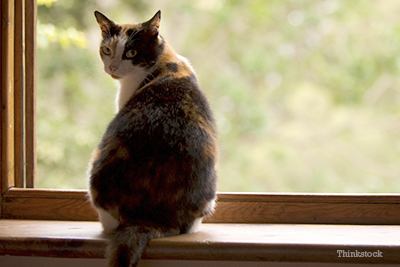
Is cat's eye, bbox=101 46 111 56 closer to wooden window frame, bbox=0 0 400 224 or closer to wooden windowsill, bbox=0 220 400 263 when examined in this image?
wooden window frame, bbox=0 0 400 224

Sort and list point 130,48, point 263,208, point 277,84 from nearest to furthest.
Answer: point 130,48, point 263,208, point 277,84

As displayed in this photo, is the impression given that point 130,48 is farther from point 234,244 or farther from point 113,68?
point 234,244

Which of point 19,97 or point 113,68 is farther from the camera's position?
point 19,97

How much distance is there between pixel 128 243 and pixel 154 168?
187 mm

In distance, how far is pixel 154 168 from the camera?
931 millimetres

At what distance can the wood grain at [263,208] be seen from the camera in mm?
1216

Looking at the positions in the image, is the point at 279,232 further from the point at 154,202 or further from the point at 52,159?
the point at 52,159

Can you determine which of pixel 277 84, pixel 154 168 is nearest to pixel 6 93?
pixel 154 168

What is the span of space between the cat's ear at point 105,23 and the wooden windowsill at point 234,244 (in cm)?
59

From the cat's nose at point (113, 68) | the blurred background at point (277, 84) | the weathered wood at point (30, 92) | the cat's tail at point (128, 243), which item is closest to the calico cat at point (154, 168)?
the cat's tail at point (128, 243)

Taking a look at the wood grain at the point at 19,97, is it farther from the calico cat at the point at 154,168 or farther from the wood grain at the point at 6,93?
the calico cat at the point at 154,168

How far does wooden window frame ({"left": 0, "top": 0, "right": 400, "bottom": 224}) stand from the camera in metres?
1.22

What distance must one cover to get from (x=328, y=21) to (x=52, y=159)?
202 cm

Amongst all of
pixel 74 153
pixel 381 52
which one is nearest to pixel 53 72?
pixel 74 153
